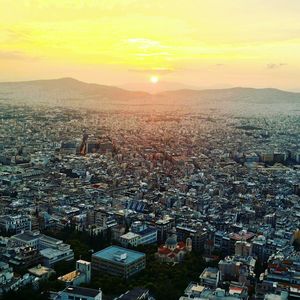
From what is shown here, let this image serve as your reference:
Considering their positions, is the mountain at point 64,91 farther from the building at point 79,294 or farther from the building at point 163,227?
the building at point 79,294

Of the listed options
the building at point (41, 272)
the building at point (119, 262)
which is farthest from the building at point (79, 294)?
the building at point (119, 262)

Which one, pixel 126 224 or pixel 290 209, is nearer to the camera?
pixel 126 224

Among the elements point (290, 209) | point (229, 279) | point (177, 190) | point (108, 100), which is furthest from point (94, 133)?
point (108, 100)

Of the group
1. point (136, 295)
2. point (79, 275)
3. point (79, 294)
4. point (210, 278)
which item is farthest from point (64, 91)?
point (79, 294)

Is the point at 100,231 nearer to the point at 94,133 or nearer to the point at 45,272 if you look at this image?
the point at 45,272

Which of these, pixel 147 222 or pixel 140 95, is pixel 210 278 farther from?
pixel 140 95

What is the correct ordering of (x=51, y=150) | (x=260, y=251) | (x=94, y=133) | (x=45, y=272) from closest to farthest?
(x=45, y=272)
(x=260, y=251)
(x=51, y=150)
(x=94, y=133)

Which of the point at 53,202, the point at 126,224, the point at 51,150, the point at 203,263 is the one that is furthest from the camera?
the point at 51,150
